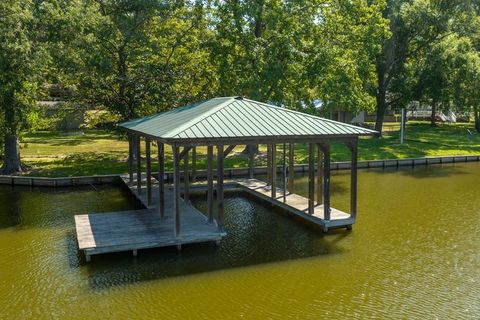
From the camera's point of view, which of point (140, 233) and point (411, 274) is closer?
point (411, 274)

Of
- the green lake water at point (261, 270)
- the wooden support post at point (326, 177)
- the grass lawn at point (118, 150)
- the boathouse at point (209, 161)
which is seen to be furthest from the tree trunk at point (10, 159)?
→ the wooden support post at point (326, 177)

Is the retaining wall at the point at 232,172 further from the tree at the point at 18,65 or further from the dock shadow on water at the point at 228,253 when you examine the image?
the dock shadow on water at the point at 228,253

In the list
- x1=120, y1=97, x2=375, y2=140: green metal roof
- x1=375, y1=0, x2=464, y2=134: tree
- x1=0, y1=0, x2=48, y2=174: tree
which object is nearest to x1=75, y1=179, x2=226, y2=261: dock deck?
x1=120, y1=97, x2=375, y2=140: green metal roof

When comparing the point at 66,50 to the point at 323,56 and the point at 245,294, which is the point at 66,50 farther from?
the point at 245,294

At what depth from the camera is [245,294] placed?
10.4m

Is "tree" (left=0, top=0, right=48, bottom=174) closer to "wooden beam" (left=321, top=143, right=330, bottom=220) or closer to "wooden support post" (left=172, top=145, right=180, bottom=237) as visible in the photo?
"wooden support post" (left=172, top=145, right=180, bottom=237)

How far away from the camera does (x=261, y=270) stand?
11734mm

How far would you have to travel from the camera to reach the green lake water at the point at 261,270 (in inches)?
383

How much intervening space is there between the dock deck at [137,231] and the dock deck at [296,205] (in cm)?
329

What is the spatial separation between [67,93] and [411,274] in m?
21.4

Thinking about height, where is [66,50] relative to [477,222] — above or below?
above

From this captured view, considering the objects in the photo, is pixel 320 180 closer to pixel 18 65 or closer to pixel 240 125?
pixel 240 125

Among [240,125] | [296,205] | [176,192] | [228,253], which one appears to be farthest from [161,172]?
[296,205]

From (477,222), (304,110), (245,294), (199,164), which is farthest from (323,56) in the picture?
(245,294)
